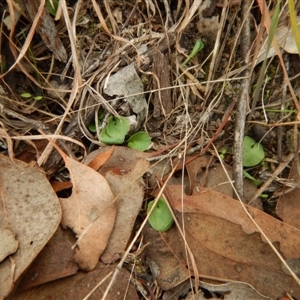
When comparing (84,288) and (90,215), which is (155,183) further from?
(84,288)

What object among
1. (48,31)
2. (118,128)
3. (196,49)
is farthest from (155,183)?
(48,31)

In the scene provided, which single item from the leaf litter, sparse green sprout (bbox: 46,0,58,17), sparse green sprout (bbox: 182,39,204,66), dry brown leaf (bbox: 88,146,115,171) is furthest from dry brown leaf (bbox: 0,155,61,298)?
sparse green sprout (bbox: 182,39,204,66)

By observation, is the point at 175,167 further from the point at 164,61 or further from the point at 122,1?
the point at 122,1

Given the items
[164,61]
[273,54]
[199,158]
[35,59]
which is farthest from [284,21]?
[35,59]

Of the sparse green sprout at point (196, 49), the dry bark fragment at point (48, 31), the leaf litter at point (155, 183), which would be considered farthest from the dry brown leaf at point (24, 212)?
the sparse green sprout at point (196, 49)

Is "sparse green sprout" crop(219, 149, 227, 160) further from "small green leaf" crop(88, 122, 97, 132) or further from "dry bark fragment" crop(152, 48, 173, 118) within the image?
"small green leaf" crop(88, 122, 97, 132)

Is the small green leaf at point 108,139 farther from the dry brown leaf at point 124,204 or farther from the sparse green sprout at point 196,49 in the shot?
the sparse green sprout at point 196,49
